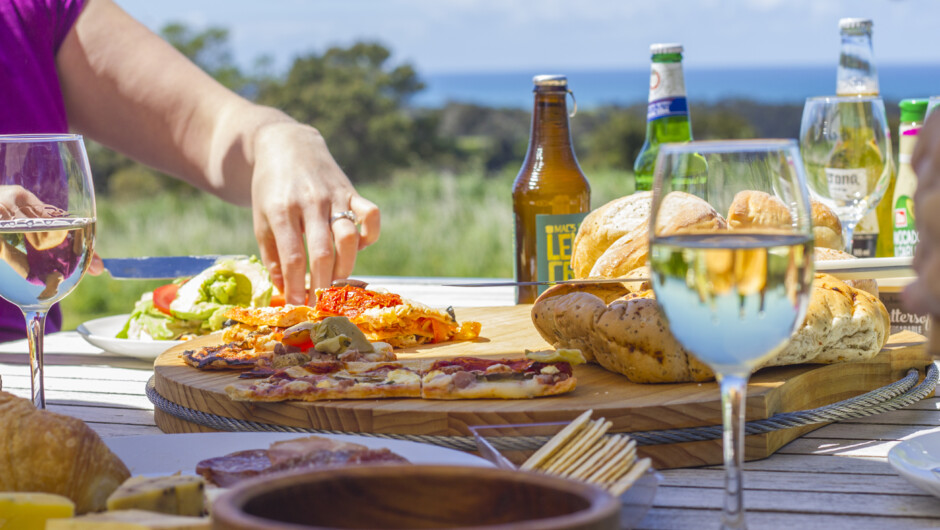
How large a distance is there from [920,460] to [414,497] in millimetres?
817

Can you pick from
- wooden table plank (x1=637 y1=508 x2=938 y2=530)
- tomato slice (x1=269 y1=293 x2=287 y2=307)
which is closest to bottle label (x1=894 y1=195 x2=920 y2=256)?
wooden table plank (x1=637 y1=508 x2=938 y2=530)

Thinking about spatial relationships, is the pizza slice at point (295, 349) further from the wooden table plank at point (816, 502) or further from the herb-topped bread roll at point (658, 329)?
the wooden table plank at point (816, 502)

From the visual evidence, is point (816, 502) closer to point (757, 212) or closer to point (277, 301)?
point (757, 212)

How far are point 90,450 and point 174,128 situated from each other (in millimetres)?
2499

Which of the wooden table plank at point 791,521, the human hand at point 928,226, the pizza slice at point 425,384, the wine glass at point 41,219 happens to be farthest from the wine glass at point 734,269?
the wine glass at point 41,219

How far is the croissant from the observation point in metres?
1.04

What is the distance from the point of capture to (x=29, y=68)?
10.4ft

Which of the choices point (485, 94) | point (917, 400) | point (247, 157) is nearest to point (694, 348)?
point (917, 400)

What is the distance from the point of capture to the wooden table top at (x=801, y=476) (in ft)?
3.95

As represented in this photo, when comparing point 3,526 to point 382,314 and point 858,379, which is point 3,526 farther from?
point 858,379

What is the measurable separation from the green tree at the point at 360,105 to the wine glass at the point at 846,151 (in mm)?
24576

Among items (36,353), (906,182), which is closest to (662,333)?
Answer: (36,353)

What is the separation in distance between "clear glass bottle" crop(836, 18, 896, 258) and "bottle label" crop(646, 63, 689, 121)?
529 millimetres

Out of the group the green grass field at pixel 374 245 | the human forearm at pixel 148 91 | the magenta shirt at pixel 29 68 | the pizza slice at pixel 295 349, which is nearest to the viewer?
the pizza slice at pixel 295 349
